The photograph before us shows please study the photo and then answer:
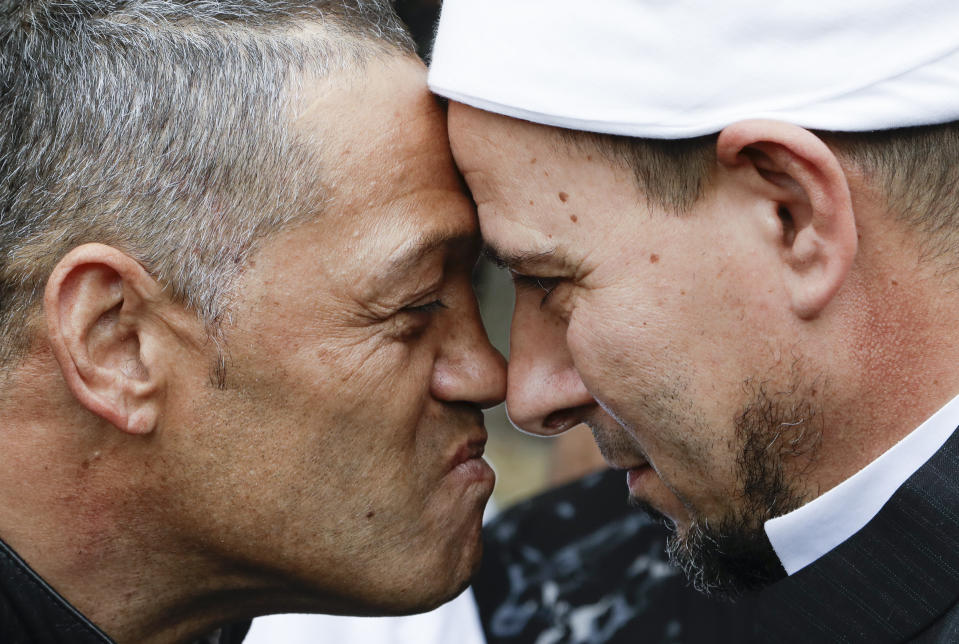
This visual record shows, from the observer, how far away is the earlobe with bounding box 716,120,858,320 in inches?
86.2

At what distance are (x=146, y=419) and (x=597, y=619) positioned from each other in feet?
6.94

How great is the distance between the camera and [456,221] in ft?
8.56

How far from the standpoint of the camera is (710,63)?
7.34 feet

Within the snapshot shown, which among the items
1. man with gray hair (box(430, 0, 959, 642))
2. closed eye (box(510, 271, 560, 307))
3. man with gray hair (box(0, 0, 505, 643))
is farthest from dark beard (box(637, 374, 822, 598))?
man with gray hair (box(0, 0, 505, 643))

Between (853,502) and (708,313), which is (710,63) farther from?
(853,502)

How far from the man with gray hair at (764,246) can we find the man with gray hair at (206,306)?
0.28 m

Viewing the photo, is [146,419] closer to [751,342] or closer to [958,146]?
[751,342]

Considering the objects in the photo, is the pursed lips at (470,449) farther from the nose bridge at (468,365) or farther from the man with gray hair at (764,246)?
the man with gray hair at (764,246)

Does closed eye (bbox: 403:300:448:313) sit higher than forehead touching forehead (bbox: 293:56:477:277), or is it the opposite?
forehead touching forehead (bbox: 293:56:477:277)

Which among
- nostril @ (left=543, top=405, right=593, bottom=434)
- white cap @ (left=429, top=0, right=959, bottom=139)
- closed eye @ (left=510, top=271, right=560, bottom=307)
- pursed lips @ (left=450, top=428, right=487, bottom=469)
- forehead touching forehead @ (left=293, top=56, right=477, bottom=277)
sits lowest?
pursed lips @ (left=450, top=428, right=487, bottom=469)

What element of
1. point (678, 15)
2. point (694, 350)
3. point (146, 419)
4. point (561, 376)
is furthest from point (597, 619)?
point (678, 15)

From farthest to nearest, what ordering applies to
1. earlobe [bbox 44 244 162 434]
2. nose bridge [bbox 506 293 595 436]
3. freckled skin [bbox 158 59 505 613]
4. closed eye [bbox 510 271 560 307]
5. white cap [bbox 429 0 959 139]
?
nose bridge [bbox 506 293 595 436]
closed eye [bbox 510 271 560 307]
freckled skin [bbox 158 59 505 613]
earlobe [bbox 44 244 162 434]
white cap [bbox 429 0 959 139]

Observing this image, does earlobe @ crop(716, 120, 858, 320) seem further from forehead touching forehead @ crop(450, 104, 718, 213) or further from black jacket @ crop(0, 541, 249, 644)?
black jacket @ crop(0, 541, 249, 644)

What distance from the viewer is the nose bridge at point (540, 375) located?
Answer: 8.91ft
